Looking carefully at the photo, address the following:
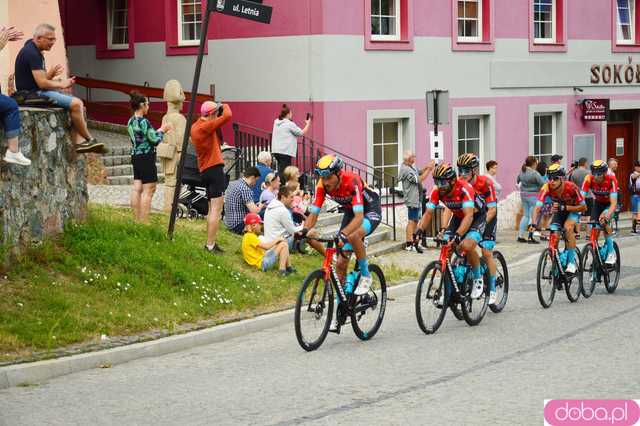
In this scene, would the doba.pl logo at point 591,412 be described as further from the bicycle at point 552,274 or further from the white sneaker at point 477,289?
the bicycle at point 552,274

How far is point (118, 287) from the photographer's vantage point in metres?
14.1

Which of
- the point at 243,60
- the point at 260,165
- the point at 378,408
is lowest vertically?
the point at 378,408

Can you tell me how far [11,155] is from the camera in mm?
13039

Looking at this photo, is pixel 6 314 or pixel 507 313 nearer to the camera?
pixel 6 314

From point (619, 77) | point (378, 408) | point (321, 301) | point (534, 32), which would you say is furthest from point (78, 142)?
point (619, 77)

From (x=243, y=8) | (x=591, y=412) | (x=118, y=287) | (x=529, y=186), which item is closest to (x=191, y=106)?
(x=243, y=8)

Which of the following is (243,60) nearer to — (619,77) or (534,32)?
(534,32)

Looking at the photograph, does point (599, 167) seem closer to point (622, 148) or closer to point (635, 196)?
point (635, 196)

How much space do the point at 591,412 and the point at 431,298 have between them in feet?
14.3

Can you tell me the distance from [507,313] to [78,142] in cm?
559

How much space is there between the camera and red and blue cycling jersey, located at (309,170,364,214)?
42.4ft

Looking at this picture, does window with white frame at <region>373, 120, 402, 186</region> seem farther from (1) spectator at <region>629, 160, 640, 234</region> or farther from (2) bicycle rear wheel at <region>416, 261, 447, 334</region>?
(2) bicycle rear wheel at <region>416, 261, 447, 334</region>

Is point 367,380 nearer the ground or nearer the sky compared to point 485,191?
nearer the ground

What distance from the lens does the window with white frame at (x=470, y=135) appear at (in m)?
29.4
